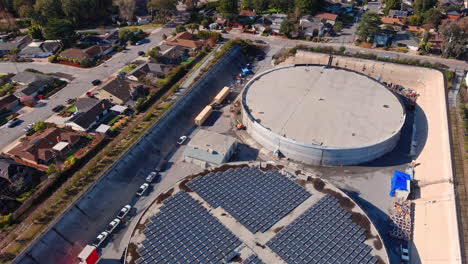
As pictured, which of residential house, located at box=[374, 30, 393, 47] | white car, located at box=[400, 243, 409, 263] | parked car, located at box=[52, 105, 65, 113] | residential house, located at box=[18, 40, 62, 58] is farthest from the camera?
residential house, located at box=[374, 30, 393, 47]

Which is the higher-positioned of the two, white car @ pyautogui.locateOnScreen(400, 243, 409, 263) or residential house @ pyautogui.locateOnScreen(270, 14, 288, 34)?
residential house @ pyautogui.locateOnScreen(270, 14, 288, 34)

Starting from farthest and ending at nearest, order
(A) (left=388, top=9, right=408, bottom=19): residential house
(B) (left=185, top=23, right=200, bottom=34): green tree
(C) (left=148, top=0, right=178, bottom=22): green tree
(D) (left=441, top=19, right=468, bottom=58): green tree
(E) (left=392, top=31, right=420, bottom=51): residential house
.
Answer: (C) (left=148, top=0, right=178, bottom=22): green tree
(A) (left=388, top=9, right=408, bottom=19): residential house
(B) (left=185, top=23, right=200, bottom=34): green tree
(E) (left=392, top=31, right=420, bottom=51): residential house
(D) (left=441, top=19, right=468, bottom=58): green tree

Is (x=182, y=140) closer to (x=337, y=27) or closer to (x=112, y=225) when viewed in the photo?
(x=112, y=225)

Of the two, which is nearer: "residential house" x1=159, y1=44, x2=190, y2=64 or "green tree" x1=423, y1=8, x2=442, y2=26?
"residential house" x1=159, y1=44, x2=190, y2=64

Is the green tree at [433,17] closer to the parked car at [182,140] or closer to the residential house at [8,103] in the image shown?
the parked car at [182,140]

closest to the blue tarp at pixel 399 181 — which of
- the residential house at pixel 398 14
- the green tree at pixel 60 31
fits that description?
the residential house at pixel 398 14

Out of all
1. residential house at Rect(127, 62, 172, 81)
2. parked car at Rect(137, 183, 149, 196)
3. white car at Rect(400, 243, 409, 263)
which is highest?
residential house at Rect(127, 62, 172, 81)

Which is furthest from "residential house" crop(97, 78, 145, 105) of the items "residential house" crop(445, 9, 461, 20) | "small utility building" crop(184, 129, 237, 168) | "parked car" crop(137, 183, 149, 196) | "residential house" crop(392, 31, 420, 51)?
"residential house" crop(445, 9, 461, 20)

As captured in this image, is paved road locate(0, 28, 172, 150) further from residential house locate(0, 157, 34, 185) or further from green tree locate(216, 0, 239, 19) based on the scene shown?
green tree locate(216, 0, 239, 19)

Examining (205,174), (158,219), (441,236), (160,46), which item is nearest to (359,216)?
(441,236)
